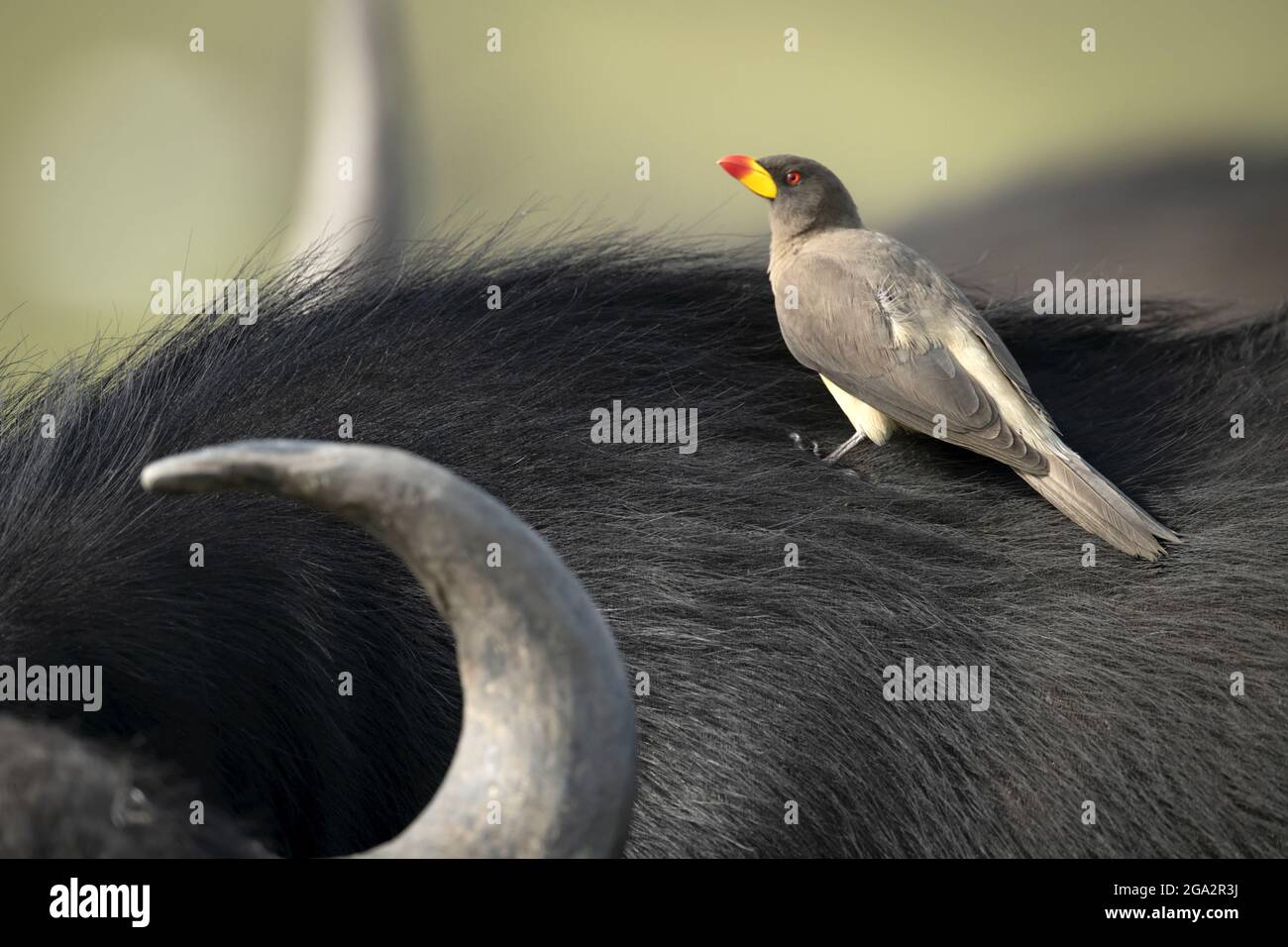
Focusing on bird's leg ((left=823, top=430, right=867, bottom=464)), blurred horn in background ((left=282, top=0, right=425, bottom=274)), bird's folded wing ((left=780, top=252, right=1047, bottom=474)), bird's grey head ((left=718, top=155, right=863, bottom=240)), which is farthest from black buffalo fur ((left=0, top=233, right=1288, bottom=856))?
blurred horn in background ((left=282, top=0, right=425, bottom=274))

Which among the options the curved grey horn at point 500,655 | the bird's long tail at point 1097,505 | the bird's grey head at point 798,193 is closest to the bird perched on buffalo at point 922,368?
the bird's long tail at point 1097,505

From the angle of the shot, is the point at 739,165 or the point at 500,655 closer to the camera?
the point at 500,655

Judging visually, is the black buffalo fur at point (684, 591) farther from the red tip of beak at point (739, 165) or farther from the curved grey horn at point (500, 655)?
the curved grey horn at point (500, 655)

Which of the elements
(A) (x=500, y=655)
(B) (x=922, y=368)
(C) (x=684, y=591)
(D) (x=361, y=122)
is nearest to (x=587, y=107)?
(D) (x=361, y=122)

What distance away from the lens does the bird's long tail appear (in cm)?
216

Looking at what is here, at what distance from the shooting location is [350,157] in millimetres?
7078

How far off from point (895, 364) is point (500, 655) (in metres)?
1.14

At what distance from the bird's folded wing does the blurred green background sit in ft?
17.1

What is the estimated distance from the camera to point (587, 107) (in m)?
9.90

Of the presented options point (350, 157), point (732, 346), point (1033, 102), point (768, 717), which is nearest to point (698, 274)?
point (732, 346)

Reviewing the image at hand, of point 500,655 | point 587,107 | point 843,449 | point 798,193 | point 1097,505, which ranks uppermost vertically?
point 587,107

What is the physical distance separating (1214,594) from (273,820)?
142cm

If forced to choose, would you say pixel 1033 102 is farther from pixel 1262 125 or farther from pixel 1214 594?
pixel 1214 594

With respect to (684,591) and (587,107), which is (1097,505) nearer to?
(684,591)
